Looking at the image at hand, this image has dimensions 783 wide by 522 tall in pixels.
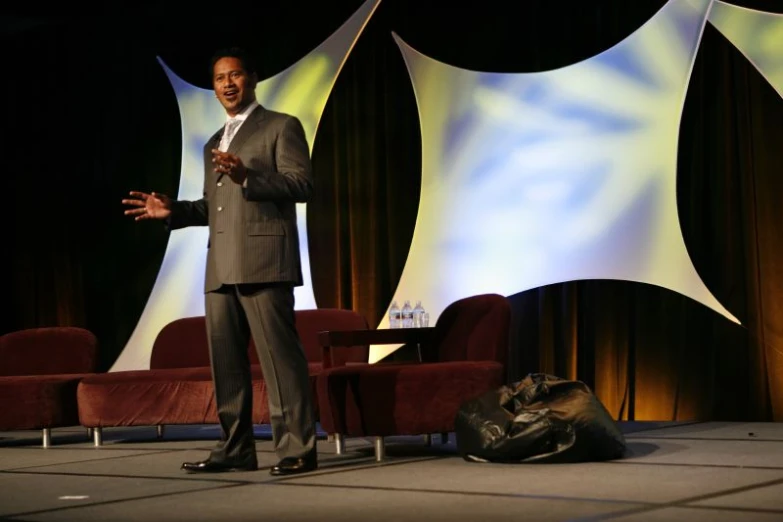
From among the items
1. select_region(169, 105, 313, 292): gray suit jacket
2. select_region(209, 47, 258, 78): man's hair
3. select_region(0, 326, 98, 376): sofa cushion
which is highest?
select_region(209, 47, 258, 78): man's hair

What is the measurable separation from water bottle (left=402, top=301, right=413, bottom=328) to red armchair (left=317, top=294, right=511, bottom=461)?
1.82 m

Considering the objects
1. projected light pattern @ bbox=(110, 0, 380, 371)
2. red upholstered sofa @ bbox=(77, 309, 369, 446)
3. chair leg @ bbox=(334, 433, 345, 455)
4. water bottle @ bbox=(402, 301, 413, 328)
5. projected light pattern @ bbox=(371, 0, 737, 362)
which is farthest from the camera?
projected light pattern @ bbox=(110, 0, 380, 371)

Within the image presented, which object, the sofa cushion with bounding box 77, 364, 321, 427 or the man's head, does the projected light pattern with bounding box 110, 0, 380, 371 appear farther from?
the man's head

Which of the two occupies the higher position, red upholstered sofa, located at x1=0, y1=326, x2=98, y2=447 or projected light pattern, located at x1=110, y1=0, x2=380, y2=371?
projected light pattern, located at x1=110, y1=0, x2=380, y2=371

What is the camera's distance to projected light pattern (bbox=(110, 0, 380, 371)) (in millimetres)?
7203

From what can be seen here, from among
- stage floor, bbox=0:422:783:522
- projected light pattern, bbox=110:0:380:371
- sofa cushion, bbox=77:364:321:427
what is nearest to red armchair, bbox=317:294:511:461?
stage floor, bbox=0:422:783:522

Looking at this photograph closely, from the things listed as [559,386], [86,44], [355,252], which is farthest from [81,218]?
[559,386]

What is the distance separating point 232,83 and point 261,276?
24.2 inches

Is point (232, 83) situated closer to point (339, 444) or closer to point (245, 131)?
point (245, 131)

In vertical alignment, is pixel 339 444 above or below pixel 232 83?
below

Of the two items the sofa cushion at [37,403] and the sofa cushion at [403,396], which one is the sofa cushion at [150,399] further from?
the sofa cushion at [403,396]

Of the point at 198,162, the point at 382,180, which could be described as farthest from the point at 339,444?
the point at 198,162

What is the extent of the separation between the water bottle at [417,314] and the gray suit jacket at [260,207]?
112 inches

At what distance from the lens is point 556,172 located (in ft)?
20.2
